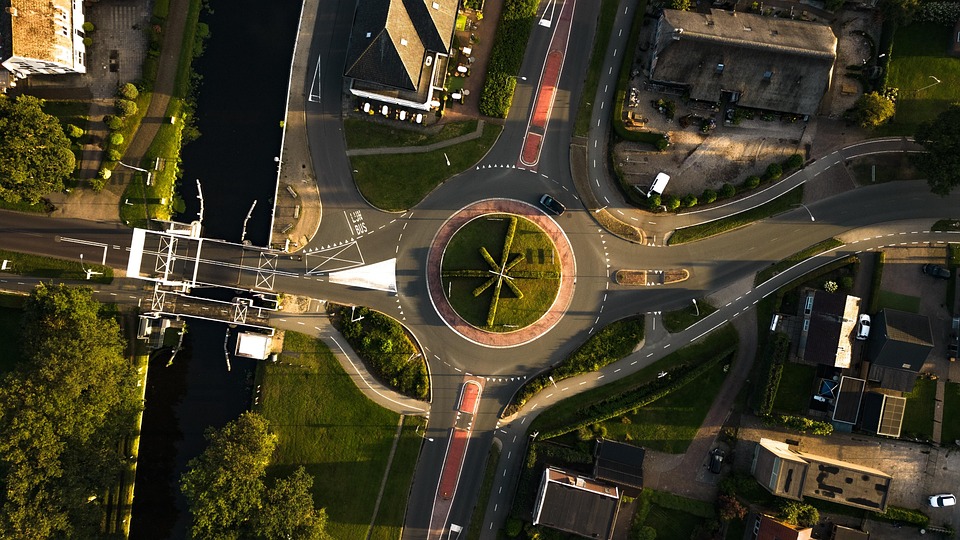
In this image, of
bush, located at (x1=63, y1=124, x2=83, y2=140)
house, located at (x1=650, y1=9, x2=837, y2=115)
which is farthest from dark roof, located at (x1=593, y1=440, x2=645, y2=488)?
bush, located at (x1=63, y1=124, x2=83, y2=140)

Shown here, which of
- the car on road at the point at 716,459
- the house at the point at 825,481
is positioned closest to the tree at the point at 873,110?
the house at the point at 825,481

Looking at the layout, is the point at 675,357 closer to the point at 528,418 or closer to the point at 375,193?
the point at 528,418

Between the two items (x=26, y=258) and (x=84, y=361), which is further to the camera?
(x=26, y=258)

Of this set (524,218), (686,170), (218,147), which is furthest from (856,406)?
(218,147)

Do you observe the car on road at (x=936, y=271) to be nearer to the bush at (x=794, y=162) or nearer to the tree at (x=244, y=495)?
the bush at (x=794, y=162)

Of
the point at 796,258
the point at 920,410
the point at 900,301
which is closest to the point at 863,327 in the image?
the point at 900,301

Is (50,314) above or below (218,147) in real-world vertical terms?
below

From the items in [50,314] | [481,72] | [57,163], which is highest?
[481,72]
